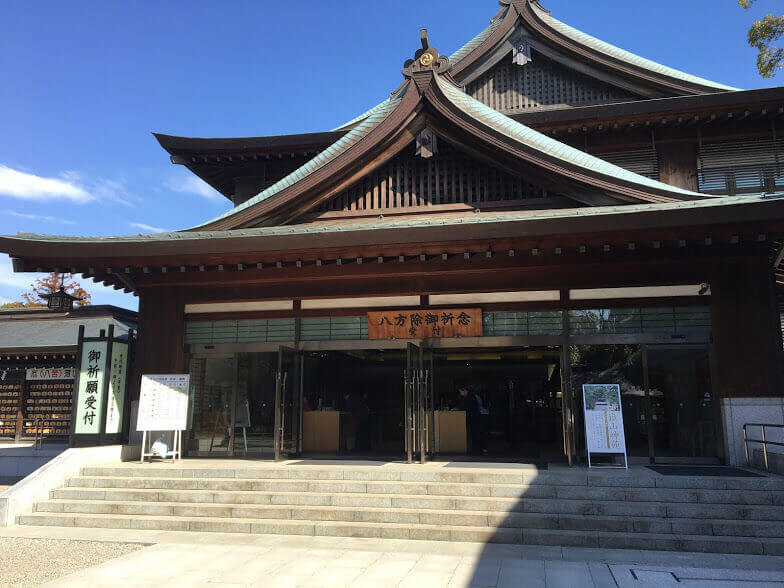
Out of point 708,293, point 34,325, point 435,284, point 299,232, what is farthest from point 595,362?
point 34,325

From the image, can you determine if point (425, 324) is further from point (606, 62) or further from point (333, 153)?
point (606, 62)

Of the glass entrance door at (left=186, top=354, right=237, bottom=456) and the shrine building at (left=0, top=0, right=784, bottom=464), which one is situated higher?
the shrine building at (left=0, top=0, right=784, bottom=464)

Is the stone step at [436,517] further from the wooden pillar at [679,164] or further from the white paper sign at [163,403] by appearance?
the wooden pillar at [679,164]

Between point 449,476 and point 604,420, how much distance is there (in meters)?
2.67

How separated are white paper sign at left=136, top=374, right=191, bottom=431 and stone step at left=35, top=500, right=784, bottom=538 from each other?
2.13m

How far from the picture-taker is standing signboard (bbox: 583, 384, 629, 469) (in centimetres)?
938

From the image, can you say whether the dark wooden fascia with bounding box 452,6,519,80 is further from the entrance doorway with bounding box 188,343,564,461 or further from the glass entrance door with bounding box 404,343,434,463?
the glass entrance door with bounding box 404,343,434,463

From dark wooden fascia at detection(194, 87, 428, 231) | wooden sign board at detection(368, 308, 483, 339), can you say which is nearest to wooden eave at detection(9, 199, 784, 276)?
dark wooden fascia at detection(194, 87, 428, 231)

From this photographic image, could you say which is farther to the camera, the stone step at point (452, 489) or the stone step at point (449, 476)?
the stone step at point (449, 476)

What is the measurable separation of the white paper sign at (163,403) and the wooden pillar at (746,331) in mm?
9842

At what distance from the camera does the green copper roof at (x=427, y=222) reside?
8992 millimetres

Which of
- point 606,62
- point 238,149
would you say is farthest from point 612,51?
point 238,149

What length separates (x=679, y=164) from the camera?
44.8 ft

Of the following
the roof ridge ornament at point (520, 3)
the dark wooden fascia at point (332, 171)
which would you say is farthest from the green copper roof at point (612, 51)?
the dark wooden fascia at point (332, 171)
